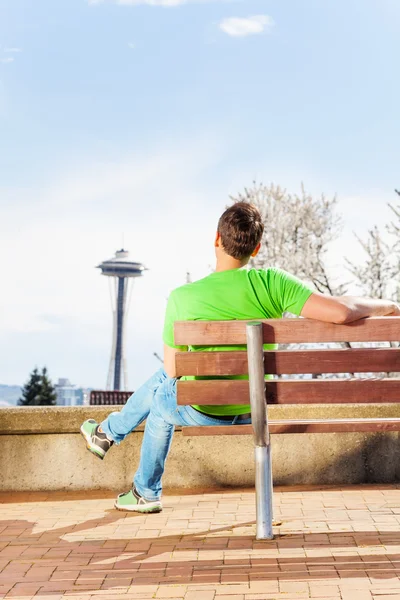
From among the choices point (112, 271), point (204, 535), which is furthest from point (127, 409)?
point (112, 271)

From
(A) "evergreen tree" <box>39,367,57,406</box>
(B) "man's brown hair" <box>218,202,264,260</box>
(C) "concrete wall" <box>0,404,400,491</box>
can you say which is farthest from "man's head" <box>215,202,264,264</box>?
(A) "evergreen tree" <box>39,367,57,406</box>

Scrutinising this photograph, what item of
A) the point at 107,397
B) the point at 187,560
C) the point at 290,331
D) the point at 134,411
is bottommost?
the point at 187,560

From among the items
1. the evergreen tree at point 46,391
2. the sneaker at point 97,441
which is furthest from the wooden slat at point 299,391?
the evergreen tree at point 46,391

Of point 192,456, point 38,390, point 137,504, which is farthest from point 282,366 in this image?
point 38,390

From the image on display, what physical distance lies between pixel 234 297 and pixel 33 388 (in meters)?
62.2

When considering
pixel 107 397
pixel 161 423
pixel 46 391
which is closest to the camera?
pixel 161 423

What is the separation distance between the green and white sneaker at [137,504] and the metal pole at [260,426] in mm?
931

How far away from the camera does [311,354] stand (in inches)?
163

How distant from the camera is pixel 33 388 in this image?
65.3 meters

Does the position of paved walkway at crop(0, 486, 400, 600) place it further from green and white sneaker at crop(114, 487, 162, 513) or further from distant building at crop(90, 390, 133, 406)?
distant building at crop(90, 390, 133, 406)

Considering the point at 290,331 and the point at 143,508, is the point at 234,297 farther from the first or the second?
the point at 143,508

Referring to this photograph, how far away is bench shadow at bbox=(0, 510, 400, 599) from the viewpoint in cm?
373

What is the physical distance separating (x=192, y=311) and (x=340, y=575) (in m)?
1.38

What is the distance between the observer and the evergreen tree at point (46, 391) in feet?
212
